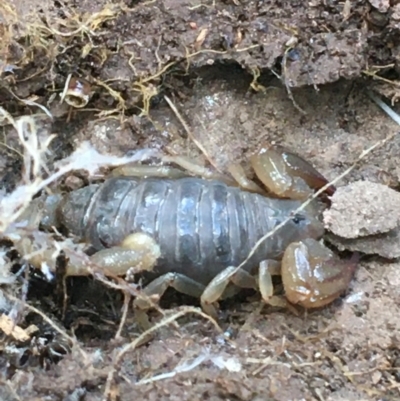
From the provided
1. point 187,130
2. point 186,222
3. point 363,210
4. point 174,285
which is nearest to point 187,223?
point 186,222

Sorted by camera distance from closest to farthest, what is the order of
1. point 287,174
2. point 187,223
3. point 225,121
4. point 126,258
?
point 126,258 < point 187,223 < point 287,174 < point 225,121

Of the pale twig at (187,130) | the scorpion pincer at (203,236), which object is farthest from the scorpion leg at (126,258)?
the pale twig at (187,130)

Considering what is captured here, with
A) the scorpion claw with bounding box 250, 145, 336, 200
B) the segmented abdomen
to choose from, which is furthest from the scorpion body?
the scorpion claw with bounding box 250, 145, 336, 200

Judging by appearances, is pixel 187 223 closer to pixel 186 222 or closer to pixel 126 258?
pixel 186 222

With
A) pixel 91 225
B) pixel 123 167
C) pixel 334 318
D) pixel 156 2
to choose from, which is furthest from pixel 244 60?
pixel 334 318

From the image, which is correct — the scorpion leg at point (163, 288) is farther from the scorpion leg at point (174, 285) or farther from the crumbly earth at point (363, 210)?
the crumbly earth at point (363, 210)

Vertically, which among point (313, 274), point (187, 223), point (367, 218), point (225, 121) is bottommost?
point (313, 274)

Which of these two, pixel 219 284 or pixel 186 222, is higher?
pixel 186 222

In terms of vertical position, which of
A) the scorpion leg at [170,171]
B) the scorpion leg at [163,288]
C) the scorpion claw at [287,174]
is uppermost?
the scorpion leg at [170,171]
